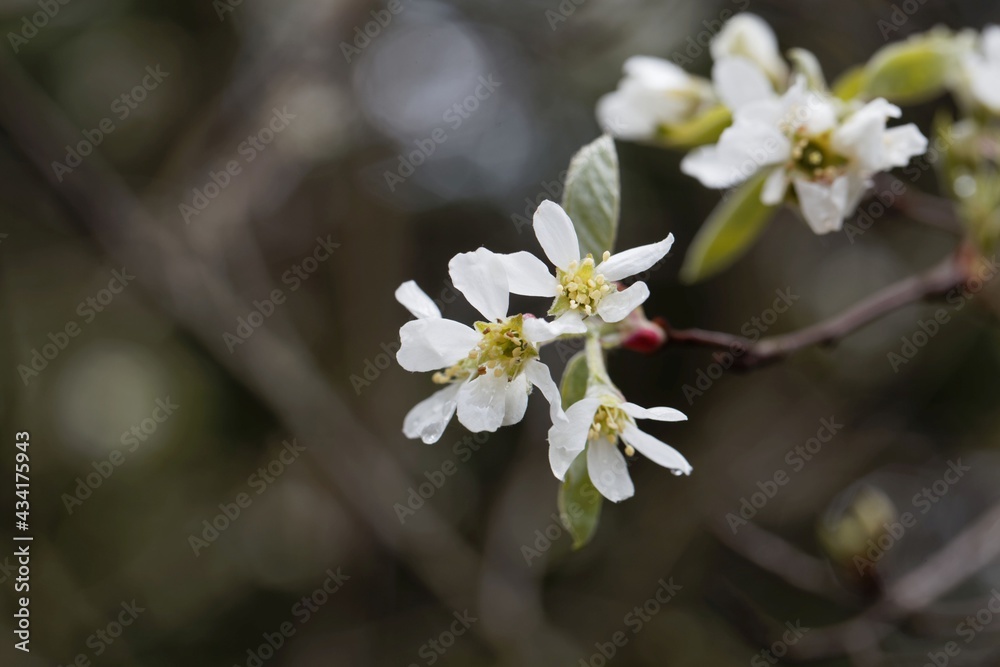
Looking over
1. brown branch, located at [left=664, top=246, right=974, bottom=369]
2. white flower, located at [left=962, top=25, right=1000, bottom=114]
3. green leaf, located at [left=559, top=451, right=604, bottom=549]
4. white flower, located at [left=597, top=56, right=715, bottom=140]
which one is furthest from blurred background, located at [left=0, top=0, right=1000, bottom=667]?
Result: green leaf, located at [left=559, top=451, right=604, bottom=549]

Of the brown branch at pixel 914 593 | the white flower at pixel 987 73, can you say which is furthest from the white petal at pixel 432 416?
the brown branch at pixel 914 593

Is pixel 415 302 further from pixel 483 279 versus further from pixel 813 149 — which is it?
pixel 813 149

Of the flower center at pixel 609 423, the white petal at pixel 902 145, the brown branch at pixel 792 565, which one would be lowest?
the brown branch at pixel 792 565

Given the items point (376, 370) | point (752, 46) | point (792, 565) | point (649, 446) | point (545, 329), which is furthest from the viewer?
point (376, 370)

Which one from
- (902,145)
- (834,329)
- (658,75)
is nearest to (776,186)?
(902,145)

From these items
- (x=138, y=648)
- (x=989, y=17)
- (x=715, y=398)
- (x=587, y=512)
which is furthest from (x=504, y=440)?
(x=587, y=512)

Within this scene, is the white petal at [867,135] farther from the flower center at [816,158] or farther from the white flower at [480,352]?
the white flower at [480,352]

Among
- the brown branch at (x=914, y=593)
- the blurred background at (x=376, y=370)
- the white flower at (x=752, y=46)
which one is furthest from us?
the blurred background at (x=376, y=370)
